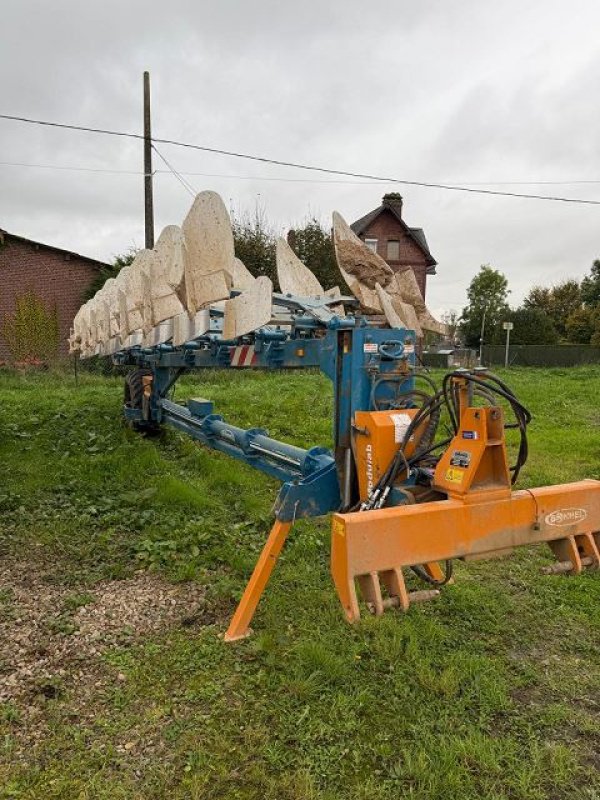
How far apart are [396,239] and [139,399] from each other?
29019 millimetres

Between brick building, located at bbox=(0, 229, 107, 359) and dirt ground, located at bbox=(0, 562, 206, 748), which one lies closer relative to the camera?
dirt ground, located at bbox=(0, 562, 206, 748)

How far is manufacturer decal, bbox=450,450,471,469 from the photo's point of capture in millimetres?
2734

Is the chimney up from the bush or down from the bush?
up

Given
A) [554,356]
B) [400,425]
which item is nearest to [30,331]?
[400,425]

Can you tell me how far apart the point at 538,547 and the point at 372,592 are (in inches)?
130

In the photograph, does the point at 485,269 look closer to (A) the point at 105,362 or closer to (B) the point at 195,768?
(A) the point at 105,362

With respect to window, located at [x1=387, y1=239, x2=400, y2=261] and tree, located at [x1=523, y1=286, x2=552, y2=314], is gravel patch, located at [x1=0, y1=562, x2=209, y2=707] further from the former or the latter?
tree, located at [x1=523, y1=286, x2=552, y2=314]

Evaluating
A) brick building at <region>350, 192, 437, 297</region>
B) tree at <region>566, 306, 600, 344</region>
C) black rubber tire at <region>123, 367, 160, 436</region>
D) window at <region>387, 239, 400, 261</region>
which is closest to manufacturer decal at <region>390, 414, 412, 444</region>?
black rubber tire at <region>123, 367, 160, 436</region>

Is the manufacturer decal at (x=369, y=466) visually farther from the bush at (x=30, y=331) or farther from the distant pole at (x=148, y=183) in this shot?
the bush at (x=30, y=331)

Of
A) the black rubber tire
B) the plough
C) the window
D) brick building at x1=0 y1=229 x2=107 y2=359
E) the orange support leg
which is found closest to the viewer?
the plough

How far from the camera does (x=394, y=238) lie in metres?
34.9

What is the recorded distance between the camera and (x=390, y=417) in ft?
10.5

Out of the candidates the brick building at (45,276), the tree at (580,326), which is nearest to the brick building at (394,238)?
the brick building at (45,276)

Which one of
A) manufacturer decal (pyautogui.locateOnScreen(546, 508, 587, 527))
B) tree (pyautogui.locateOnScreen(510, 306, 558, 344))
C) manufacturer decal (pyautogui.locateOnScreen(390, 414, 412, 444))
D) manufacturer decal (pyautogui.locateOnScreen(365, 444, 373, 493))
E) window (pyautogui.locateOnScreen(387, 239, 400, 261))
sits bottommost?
manufacturer decal (pyautogui.locateOnScreen(546, 508, 587, 527))
